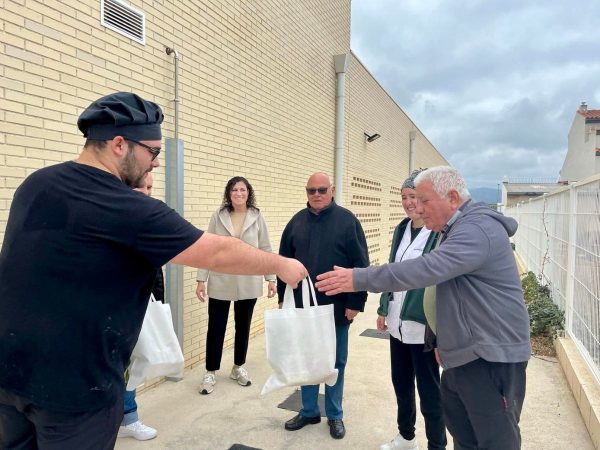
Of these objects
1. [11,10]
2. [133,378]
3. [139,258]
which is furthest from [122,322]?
[11,10]

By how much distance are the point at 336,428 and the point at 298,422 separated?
31 centimetres

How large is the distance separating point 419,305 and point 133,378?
1.70 m

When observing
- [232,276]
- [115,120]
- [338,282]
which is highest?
[115,120]

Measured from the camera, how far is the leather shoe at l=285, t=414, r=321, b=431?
3420 mm

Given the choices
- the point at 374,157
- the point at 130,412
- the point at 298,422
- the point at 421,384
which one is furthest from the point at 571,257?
the point at 374,157

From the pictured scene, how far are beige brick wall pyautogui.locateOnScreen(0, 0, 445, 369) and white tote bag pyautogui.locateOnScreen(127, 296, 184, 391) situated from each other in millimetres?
1299

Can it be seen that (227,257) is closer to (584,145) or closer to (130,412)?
(130,412)

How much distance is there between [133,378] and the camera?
2.39 metres

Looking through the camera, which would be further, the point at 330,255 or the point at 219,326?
the point at 219,326

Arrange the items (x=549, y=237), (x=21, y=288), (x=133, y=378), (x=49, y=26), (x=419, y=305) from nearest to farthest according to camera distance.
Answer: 1. (x=21, y=288)
2. (x=133, y=378)
3. (x=419, y=305)
4. (x=49, y=26)
5. (x=549, y=237)

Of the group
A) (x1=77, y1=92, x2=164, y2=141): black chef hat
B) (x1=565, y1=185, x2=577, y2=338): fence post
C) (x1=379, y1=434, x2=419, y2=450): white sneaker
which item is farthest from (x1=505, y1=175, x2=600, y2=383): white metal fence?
(x1=77, y1=92, x2=164, y2=141): black chef hat

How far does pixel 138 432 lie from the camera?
10.7 feet

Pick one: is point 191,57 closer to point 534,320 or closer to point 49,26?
point 49,26

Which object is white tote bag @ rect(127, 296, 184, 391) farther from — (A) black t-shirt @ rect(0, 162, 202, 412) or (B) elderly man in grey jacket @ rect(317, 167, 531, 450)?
(B) elderly man in grey jacket @ rect(317, 167, 531, 450)
